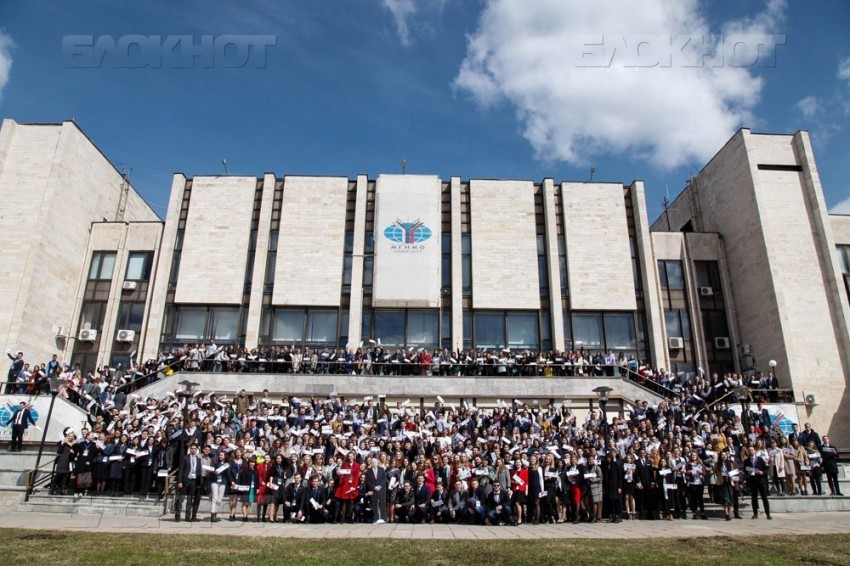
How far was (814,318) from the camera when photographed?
1147 inches

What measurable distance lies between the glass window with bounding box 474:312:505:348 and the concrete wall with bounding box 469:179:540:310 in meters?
0.62

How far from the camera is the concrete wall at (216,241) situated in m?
30.8

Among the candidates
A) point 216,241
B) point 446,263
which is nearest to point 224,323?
point 216,241

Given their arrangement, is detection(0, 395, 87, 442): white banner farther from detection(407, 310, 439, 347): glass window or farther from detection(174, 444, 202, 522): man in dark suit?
detection(407, 310, 439, 347): glass window

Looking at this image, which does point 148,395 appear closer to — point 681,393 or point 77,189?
point 77,189

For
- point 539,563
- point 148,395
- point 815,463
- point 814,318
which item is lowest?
point 539,563

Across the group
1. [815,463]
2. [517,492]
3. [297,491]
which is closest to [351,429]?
[297,491]

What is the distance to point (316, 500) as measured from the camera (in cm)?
1409

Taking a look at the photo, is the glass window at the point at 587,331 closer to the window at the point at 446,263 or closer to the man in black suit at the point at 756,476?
the window at the point at 446,263

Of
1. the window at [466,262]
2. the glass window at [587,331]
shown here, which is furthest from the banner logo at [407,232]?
the glass window at [587,331]

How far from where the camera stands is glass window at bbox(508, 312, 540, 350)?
102 ft

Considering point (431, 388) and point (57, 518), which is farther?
point (431, 388)

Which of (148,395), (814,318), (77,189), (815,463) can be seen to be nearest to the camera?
(815,463)

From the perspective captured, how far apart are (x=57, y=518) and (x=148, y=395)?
11.4 metres
